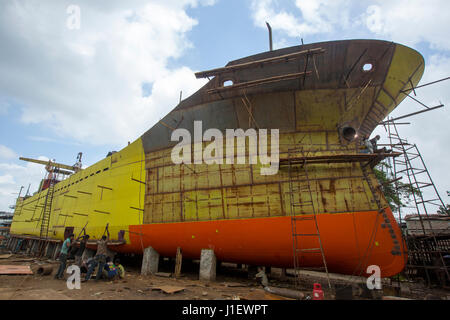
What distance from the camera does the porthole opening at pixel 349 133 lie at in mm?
9453

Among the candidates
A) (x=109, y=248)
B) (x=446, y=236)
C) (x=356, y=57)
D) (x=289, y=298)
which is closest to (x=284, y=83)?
(x=356, y=57)

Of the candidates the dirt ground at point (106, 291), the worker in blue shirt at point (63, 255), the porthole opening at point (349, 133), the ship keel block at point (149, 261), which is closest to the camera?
the dirt ground at point (106, 291)

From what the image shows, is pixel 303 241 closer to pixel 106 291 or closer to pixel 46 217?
pixel 106 291

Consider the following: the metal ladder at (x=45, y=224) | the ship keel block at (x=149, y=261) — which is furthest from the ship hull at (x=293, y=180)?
the metal ladder at (x=45, y=224)

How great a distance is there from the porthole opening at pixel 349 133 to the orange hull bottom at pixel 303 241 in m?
3.04

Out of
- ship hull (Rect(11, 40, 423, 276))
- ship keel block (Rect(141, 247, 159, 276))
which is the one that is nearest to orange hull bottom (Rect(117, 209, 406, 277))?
ship hull (Rect(11, 40, 423, 276))

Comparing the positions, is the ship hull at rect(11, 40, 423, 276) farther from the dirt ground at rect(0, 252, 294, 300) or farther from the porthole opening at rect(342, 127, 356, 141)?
the dirt ground at rect(0, 252, 294, 300)

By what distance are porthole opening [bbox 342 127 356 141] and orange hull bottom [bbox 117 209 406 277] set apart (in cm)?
304

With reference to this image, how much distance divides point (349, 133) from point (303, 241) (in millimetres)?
4814

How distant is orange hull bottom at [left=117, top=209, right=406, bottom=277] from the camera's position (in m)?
8.00

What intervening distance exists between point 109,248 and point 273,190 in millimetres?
10528

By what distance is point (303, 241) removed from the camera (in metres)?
8.46

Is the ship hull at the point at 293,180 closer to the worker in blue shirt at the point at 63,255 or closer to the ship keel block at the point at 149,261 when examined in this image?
the ship keel block at the point at 149,261
